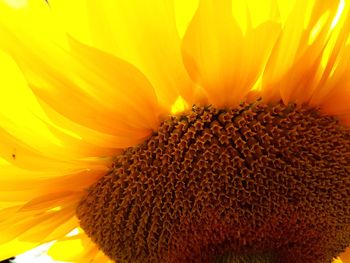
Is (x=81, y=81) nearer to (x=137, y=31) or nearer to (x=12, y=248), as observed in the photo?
(x=137, y=31)

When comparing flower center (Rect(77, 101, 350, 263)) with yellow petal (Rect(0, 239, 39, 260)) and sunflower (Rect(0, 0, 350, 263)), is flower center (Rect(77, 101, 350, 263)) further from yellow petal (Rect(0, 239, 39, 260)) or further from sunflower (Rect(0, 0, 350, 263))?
yellow petal (Rect(0, 239, 39, 260))

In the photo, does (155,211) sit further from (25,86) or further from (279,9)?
(279,9)

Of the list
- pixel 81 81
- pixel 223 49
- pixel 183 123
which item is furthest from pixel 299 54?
pixel 81 81

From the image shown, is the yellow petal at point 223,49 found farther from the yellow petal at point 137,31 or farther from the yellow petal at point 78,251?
the yellow petal at point 78,251

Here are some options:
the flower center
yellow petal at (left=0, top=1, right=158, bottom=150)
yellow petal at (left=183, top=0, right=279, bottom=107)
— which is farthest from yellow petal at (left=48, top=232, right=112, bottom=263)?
yellow petal at (left=183, top=0, right=279, bottom=107)

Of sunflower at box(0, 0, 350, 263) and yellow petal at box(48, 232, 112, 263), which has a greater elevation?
yellow petal at box(48, 232, 112, 263)

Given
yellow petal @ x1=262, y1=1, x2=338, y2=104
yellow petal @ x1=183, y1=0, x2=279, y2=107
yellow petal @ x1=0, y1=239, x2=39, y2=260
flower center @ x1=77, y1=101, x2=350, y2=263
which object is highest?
yellow petal @ x1=0, y1=239, x2=39, y2=260

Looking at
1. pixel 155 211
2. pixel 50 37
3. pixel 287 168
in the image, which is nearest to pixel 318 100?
pixel 287 168

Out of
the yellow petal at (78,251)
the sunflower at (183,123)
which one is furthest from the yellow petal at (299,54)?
the yellow petal at (78,251)
